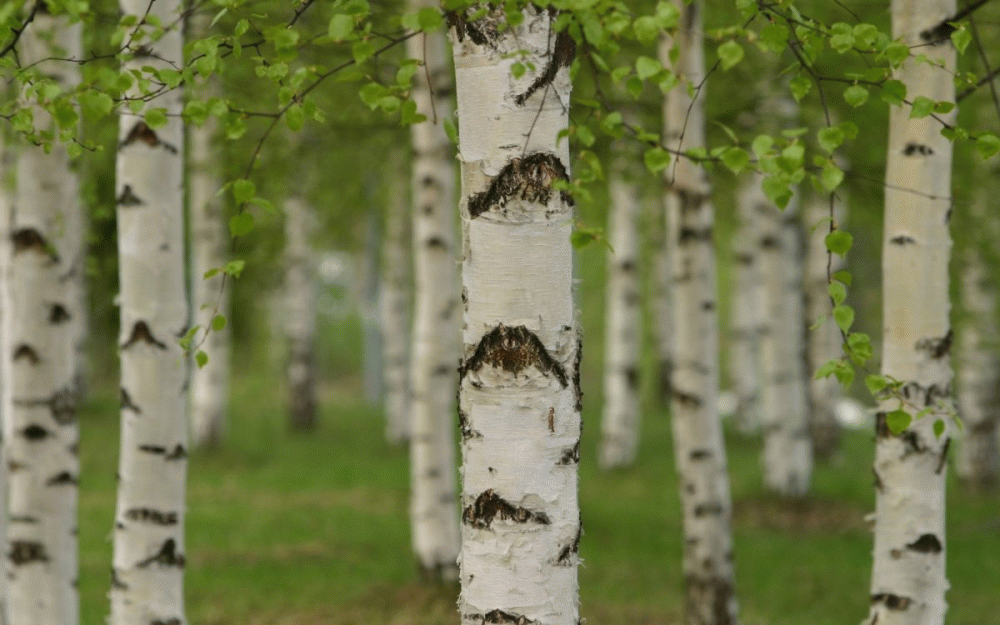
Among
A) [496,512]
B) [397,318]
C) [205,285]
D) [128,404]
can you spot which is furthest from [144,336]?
[397,318]

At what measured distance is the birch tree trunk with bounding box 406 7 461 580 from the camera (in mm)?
8828

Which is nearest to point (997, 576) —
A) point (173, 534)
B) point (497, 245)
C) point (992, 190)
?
point (992, 190)

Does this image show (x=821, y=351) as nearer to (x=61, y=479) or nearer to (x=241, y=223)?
(x=61, y=479)

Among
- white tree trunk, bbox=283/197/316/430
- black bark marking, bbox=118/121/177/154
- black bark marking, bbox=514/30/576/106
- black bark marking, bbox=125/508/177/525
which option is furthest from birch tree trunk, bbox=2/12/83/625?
white tree trunk, bbox=283/197/316/430

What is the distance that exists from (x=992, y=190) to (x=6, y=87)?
11.5 metres

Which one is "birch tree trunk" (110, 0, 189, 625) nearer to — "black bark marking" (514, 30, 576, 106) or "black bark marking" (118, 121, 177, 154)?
"black bark marking" (118, 121, 177, 154)

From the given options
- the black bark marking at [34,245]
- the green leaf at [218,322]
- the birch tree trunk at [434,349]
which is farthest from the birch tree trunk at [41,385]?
the birch tree trunk at [434,349]

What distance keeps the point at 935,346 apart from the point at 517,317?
2.30m

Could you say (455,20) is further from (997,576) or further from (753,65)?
(997,576)

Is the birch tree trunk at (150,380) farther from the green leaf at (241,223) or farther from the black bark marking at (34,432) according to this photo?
the green leaf at (241,223)

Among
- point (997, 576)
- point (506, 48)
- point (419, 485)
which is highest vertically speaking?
point (506, 48)

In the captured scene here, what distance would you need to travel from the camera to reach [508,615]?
3.19 m

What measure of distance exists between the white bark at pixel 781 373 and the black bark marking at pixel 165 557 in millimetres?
9668

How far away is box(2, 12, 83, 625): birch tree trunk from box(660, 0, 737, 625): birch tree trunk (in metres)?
4.25
